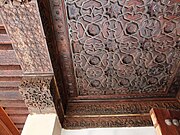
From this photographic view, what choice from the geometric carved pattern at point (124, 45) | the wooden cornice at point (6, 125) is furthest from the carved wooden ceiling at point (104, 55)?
the wooden cornice at point (6, 125)

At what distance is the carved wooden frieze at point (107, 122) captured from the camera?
166 centimetres

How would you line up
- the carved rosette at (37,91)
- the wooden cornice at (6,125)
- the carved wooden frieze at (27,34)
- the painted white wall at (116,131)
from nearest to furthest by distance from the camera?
the carved wooden frieze at (27,34) → the carved rosette at (37,91) → the painted white wall at (116,131) → the wooden cornice at (6,125)

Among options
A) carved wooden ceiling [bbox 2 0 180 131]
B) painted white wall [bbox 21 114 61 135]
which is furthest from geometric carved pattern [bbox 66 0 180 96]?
painted white wall [bbox 21 114 61 135]

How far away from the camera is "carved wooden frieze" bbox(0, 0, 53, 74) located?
1088mm

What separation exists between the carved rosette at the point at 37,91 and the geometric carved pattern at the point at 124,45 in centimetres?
24

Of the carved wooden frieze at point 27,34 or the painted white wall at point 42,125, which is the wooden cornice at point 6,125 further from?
the carved wooden frieze at point 27,34

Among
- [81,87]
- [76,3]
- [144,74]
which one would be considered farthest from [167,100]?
[76,3]

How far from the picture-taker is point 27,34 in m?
1.20

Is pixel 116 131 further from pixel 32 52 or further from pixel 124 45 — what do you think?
pixel 32 52

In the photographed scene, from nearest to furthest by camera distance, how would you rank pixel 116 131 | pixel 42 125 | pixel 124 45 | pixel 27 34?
pixel 27 34 → pixel 124 45 → pixel 42 125 → pixel 116 131

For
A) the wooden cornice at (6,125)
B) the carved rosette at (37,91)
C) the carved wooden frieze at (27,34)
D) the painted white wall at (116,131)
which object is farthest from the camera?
the wooden cornice at (6,125)

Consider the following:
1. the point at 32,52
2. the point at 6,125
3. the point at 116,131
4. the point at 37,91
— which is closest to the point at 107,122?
the point at 116,131

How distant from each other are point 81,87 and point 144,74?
462mm

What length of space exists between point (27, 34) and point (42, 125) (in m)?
0.66
